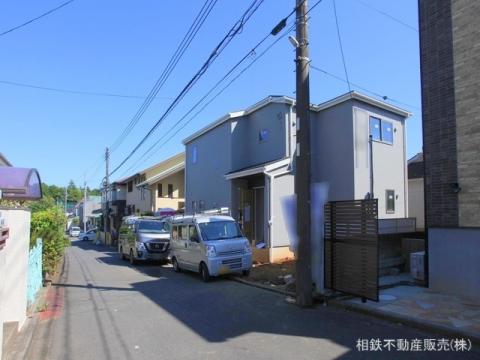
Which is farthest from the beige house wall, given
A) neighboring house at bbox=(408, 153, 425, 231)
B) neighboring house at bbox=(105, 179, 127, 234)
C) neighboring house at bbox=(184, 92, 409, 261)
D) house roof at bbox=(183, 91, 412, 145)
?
neighboring house at bbox=(408, 153, 425, 231)

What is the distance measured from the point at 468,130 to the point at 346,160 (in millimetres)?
8787

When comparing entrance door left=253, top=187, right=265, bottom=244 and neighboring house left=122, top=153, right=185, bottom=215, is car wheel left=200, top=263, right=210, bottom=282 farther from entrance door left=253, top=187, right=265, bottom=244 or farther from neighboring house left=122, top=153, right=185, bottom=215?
neighboring house left=122, top=153, right=185, bottom=215

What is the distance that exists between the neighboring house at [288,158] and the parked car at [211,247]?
3131mm

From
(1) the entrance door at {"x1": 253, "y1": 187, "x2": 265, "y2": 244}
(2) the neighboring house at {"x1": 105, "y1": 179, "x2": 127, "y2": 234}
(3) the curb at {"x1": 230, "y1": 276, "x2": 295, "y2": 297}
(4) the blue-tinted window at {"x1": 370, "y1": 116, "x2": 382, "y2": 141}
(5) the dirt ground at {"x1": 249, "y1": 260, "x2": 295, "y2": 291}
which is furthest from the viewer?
(2) the neighboring house at {"x1": 105, "y1": 179, "x2": 127, "y2": 234}

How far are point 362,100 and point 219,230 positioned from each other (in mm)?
8592

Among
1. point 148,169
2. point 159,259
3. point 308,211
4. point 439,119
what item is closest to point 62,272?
point 159,259

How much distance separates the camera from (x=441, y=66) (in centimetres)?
1023

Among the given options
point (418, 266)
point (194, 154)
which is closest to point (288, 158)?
point (418, 266)

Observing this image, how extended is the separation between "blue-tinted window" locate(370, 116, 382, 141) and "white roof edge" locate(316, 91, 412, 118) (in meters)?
0.67

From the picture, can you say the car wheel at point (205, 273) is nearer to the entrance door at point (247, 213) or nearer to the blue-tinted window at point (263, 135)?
the entrance door at point (247, 213)

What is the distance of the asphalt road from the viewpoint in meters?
6.47

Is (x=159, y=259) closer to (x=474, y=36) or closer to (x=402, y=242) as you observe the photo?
(x=402, y=242)

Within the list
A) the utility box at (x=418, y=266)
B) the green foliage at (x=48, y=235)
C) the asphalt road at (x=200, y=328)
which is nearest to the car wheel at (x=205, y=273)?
the asphalt road at (x=200, y=328)

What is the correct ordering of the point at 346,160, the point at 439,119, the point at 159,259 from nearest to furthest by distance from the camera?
the point at 439,119 → the point at 346,160 → the point at 159,259
